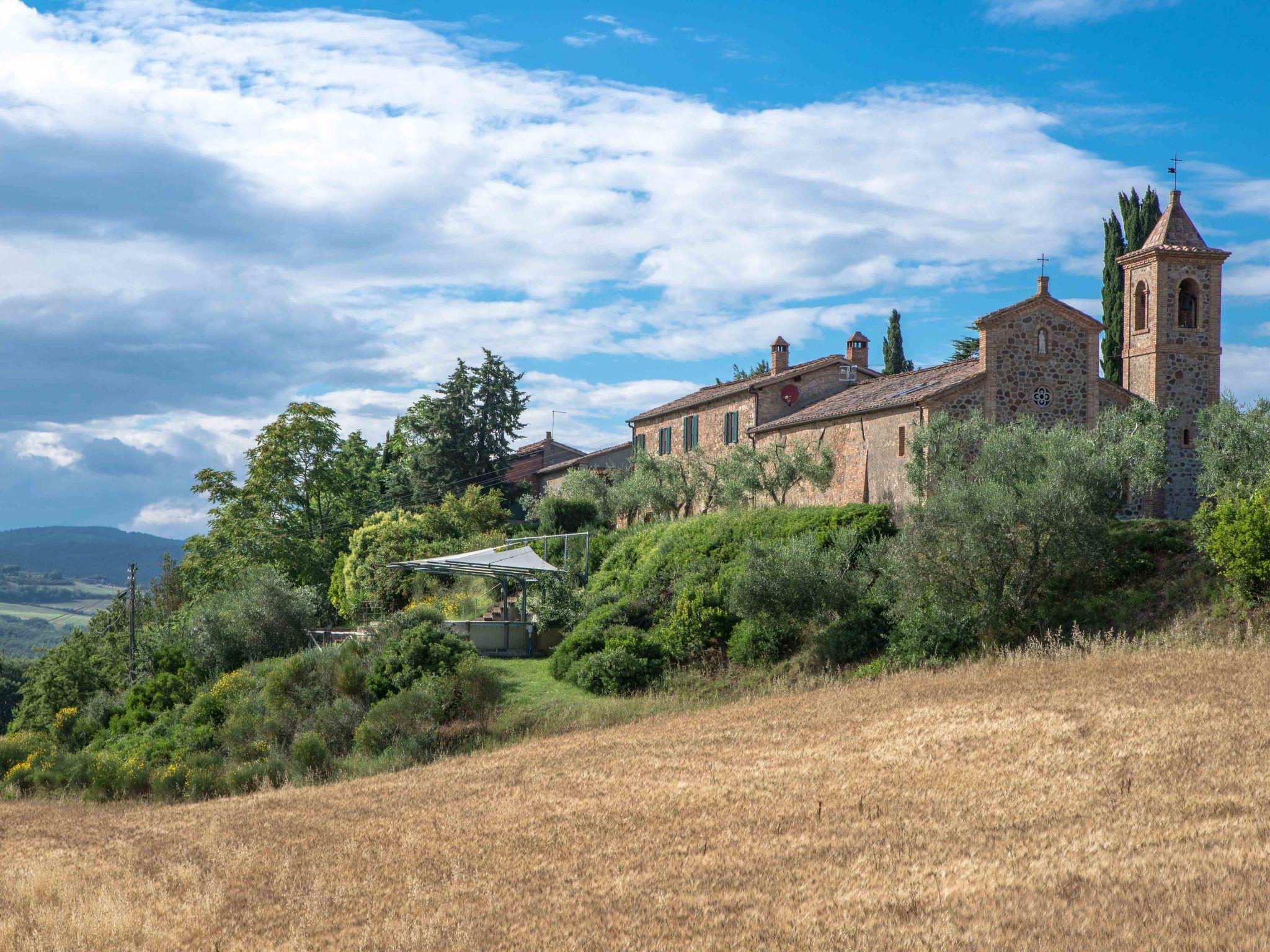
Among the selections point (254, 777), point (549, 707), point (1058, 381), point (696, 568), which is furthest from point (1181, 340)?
point (254, 777)

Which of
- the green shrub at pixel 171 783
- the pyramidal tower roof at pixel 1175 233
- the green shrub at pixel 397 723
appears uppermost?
the pyramidal tower roof at pixel 1175 233

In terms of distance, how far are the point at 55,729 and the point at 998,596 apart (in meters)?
30.4

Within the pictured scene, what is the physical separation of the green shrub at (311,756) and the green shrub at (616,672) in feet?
20.5

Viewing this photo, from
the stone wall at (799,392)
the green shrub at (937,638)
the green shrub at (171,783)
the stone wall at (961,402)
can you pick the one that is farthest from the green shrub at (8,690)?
the green shrub at (937,638)

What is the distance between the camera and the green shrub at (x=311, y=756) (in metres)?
24.1

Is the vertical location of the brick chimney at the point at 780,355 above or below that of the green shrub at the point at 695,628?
above

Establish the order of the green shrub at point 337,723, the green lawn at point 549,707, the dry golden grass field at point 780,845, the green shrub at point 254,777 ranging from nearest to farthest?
the dry golden grass field at point 780,845 < the green shrub at point 254,777 < the green lawn at point 549,707 < the green shrub at point 337,723

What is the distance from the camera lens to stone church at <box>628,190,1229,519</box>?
33.1 metres

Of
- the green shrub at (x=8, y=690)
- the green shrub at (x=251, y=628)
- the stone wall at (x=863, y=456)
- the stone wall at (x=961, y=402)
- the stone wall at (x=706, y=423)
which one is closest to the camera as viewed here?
the stone wall at (x=961, y=402)

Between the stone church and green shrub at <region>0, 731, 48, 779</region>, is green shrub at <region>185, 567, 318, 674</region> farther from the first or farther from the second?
the stone church

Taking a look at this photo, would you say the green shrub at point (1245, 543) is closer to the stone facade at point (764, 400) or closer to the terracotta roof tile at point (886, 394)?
the terracotta roof tile at point (886, 394)

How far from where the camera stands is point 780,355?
49938mm

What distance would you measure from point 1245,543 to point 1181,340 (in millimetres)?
16022

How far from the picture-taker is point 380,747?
24406 mm
